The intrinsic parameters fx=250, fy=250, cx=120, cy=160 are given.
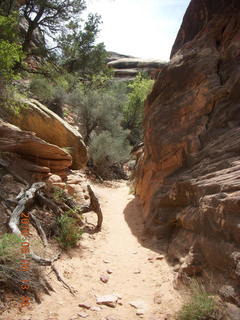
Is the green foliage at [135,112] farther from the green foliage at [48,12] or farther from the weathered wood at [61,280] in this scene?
the weathered wood at [61,280]

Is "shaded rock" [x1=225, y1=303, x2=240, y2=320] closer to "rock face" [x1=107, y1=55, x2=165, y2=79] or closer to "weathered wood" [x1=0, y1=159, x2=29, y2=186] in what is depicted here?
"weathered wood" [x1=0, y1=159, x2=29, y2=186]

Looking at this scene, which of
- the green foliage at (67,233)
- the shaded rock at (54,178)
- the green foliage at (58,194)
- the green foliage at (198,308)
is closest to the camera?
the green foliage at (198,308)

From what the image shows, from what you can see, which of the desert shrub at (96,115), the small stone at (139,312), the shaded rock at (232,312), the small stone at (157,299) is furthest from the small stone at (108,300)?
the desert shrub at (96,115)

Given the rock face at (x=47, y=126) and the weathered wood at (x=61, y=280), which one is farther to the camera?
the rock face at (x=47, y=126)

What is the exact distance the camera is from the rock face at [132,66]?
35.7 metres

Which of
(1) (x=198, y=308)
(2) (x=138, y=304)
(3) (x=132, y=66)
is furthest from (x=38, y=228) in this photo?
(3) (x=132, y=66)

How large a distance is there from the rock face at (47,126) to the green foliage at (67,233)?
4.93 metres

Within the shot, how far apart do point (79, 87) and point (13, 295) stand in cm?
1834

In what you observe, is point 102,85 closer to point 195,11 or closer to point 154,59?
point 195,11

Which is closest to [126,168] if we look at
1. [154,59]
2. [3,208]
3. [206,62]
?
[206,62]

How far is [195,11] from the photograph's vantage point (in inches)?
372

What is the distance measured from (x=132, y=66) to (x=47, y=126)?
99.5ft

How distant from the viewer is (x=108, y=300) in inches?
169

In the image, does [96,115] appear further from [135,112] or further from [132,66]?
[132,66]
